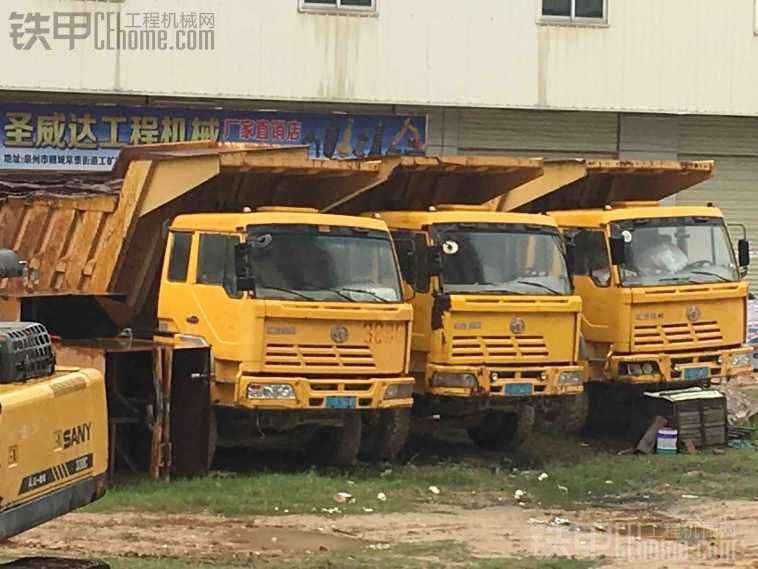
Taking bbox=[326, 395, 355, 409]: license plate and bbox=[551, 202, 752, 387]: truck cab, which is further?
bbox=[551, 202, 752, 387]: truck cab

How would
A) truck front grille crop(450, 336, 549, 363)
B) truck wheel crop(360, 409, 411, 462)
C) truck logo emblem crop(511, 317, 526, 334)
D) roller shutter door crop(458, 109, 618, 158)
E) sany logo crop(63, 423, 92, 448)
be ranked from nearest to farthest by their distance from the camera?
sany logo crop(63, 423, 92, 448) < truck wheel crop(360, 409, 411, 462) < truck front grille crop(450, 336, 549, 363) < truck logo emblem crop(511, 317, 526, 334) < roller shutter door crop(458, 109, 618, 158)

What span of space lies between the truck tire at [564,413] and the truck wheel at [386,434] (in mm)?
1423

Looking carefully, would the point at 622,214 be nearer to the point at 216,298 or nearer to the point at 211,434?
the point at 216,298

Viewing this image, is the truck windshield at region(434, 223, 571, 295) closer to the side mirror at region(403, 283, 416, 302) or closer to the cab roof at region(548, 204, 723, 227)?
the side mirror at region(403, 283, 416, 302)

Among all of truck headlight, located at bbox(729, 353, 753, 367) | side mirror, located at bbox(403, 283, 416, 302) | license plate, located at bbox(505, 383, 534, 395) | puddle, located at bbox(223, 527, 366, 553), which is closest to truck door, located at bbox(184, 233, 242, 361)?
side mirror, located at bbox(403, 283, 416, 302)

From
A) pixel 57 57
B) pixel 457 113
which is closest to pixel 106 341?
pixel 57 57

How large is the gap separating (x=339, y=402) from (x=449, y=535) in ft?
8.03

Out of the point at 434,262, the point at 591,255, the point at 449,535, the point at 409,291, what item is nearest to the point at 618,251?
the point at 591,255

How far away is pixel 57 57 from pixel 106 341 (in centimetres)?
1096

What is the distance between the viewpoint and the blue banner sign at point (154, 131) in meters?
25.7

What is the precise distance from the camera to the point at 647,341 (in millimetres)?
16953

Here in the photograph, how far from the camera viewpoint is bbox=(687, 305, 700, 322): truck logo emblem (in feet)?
55.9

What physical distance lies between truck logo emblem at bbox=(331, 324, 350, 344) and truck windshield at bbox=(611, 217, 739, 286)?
3.73 m

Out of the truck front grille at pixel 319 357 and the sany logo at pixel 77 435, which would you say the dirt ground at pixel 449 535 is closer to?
the truck front grille at pixel 319 357
